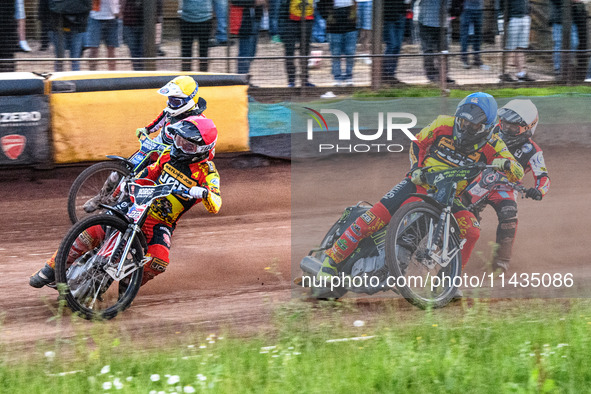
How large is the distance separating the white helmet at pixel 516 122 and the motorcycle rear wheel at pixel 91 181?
4062 mm

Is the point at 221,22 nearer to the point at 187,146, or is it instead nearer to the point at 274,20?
the point at 274,20

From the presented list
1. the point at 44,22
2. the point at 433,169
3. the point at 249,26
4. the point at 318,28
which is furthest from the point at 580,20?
the point at 44,22

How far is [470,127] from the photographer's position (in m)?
6.76

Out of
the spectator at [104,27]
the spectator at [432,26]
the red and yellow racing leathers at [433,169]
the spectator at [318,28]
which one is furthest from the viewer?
the spectator at [432,26]

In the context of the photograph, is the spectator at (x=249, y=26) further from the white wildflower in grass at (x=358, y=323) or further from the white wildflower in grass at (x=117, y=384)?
the white wildflower in grass at (x=117, y=384)

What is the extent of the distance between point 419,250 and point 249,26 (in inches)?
251

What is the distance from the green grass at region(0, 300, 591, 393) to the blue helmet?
134 cm

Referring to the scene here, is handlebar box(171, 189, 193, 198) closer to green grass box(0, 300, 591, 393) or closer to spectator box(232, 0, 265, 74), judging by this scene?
green grass box(0, 300, 591, 393)

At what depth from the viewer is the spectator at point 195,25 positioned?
1200 cm

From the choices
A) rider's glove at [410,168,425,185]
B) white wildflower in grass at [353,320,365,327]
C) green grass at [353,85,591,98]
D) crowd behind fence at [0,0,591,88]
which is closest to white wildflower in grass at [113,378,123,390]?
white wildflower in grass at [353,320,365,327]

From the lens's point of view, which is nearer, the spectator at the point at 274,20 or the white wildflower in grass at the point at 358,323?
the white wildflower in grass at the point at 358,323

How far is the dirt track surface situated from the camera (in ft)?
22.7

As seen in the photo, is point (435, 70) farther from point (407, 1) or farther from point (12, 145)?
point (12, 145)

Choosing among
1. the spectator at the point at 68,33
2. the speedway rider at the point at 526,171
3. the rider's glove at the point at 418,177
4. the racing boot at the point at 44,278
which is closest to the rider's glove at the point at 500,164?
the speedway rider at the point at 526,171
